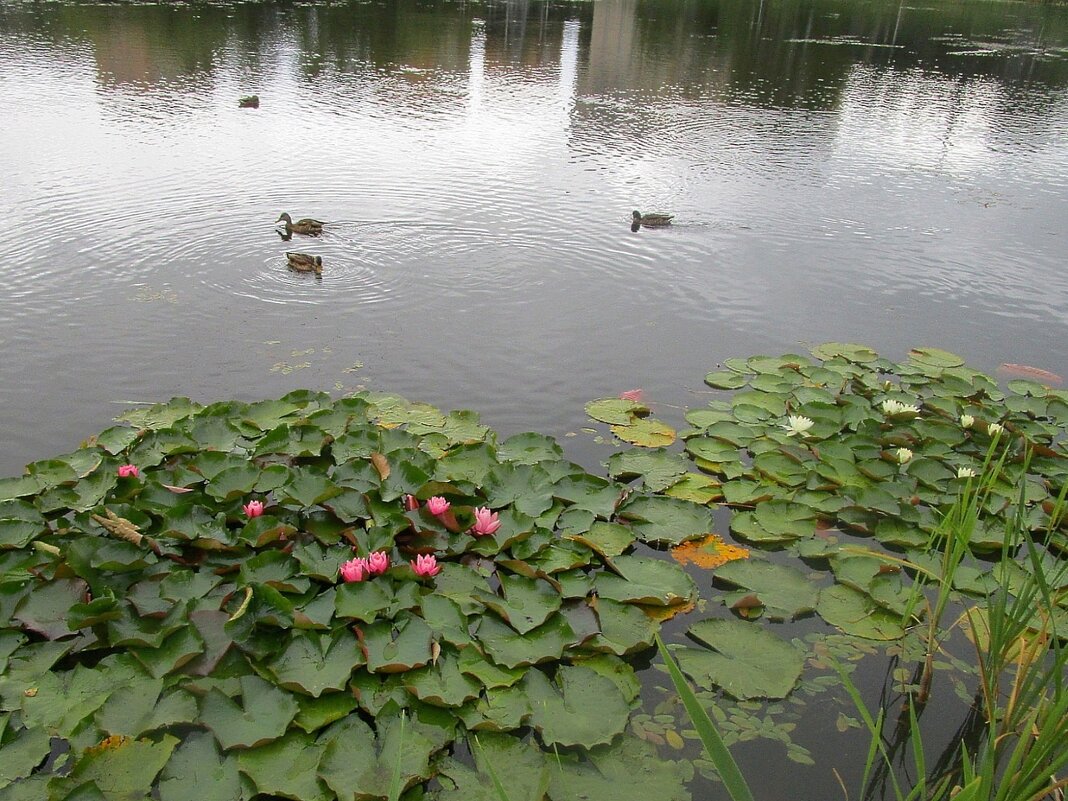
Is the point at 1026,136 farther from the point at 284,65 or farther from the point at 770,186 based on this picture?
the point at 284,65

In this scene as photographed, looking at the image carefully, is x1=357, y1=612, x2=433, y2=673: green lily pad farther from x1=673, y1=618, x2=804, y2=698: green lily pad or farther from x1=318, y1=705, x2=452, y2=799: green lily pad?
x1=673, y1=618, x2=804, y2=698: green lily pad

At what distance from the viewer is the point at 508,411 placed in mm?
4641

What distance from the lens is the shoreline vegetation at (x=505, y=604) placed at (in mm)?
2400

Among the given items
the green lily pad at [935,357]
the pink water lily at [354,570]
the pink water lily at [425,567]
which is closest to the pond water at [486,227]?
the green lily pad at [935,357]

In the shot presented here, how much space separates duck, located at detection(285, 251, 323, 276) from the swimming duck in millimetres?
3135

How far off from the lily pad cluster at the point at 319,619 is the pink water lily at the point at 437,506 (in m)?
0.05

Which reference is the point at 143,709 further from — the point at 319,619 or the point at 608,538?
the point at 608,538

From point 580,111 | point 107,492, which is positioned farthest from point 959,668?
point 580,111

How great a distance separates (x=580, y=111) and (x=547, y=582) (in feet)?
37.2

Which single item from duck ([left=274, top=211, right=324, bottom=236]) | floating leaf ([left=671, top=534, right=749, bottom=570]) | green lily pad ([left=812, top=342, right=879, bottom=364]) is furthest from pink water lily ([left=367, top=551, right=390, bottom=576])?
duck ([left=274, top=211, right=324, bottom=236])

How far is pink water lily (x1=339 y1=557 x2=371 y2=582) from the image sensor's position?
299cm

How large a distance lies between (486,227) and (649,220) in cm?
160

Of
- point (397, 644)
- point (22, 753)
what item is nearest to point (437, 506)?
point (397, 644)

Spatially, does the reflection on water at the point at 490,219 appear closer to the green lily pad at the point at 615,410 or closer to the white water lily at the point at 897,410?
the green lily pad at the point at 615,410
